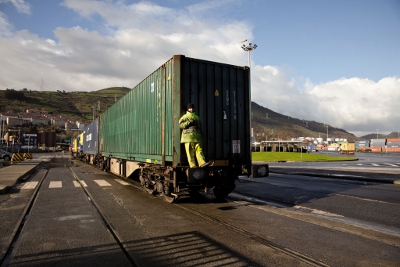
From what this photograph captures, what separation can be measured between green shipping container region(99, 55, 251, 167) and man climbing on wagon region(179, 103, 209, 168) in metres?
0.30

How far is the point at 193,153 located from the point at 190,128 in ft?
2.00

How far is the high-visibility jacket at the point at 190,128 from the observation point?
7078 mm

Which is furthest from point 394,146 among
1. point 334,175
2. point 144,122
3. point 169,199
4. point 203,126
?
point 169,199

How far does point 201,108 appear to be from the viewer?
7.85 metres

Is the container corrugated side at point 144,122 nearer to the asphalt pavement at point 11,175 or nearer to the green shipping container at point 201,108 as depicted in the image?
the green shipping container at point 201,108

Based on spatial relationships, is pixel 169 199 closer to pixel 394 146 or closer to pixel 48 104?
pixel 394 146

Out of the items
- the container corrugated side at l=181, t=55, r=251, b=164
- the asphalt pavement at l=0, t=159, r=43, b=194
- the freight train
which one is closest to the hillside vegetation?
the asphalt pavement at l=0, t=159, r=43, b=194

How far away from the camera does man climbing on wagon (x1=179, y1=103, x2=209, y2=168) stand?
23.2 ft

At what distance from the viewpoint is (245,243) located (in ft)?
15.3

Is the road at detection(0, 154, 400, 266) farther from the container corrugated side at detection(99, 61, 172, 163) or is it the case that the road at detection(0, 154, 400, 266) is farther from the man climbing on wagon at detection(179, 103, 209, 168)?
the container corrugated side at detection(99, 61, 172, 163)

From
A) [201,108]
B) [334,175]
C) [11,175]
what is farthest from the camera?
[334,175]

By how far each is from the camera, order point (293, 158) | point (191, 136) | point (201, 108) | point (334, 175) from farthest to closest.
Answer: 1. point (293, 158)
2. point (334, 175)
3. point (201, 108)
4. point (191, 136)

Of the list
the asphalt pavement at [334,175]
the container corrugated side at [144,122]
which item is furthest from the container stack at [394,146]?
the container corrugated side at [144,122]

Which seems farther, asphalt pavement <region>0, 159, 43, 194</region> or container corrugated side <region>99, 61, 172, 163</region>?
asphalt pavement <region>0, 159, 43, 194</region>
